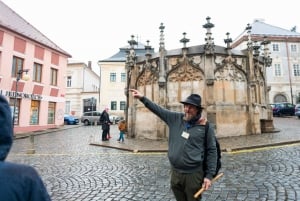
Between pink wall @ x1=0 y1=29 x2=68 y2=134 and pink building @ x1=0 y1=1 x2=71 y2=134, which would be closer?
pink wall @ x1=0 y1=29 x2=68 y2=134

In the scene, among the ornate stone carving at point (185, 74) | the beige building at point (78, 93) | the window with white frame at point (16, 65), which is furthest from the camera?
the beige building at point (78, 93)

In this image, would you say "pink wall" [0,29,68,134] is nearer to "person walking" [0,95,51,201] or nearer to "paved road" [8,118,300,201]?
"paved road" [8,118,300,201]

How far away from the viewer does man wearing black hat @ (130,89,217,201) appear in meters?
3.38

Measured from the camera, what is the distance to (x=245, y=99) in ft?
53.3

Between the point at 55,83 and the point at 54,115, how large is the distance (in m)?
3.47

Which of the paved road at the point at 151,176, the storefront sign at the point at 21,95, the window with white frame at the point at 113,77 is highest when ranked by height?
the window with white frame at the point at 113,77

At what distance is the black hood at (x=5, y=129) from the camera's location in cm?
136

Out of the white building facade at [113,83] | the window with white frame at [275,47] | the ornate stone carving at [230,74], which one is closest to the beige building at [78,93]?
the white building facade at [113,83]

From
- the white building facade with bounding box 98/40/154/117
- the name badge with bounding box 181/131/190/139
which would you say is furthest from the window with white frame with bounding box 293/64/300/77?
the name badge with bounding box 181/131/190/139

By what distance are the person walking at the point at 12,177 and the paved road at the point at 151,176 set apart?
13.8 feet

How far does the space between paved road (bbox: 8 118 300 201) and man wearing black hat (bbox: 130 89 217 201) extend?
2.06m

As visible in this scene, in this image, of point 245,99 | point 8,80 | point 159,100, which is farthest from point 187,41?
point 8,80

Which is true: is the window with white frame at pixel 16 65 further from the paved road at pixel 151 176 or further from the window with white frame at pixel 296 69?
the window with white frame at pixel 296 69

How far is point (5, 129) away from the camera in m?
1.37
